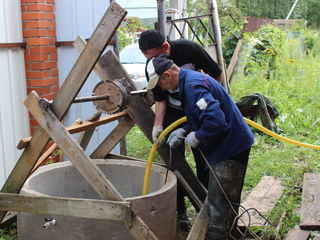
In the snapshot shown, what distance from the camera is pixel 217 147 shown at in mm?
3348

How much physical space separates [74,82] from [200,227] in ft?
4.72

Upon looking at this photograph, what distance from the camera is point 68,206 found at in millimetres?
3078

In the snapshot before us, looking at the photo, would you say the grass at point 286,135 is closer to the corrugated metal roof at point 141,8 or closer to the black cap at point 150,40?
the black cap at point 150,40

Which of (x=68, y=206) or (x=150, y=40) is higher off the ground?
(x=150, y=40)

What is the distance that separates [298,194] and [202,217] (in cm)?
200

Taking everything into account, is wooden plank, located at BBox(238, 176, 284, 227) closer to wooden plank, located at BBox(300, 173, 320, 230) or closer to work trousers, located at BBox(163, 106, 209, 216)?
wooden plank, located at BBox(300, 173, 320, 230)

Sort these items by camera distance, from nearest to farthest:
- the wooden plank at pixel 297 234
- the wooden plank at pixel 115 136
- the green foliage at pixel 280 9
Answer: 1. the wooden plank at pixel 297 234
2. the wooden plank at pixel 115 136
3. the green foliage at pixel 280 9

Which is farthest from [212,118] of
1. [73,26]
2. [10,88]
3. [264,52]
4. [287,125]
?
[264,52]

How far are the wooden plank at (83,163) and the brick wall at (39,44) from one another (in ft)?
7.09

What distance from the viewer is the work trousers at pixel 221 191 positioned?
3375mm

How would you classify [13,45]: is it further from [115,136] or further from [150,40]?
[150,40]

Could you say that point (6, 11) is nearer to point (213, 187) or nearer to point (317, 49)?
point (213, 187)

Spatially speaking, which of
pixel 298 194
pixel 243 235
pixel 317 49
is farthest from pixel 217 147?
pixel 317 49

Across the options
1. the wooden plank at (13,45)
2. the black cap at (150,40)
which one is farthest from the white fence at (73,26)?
the black cap at (150,40)
